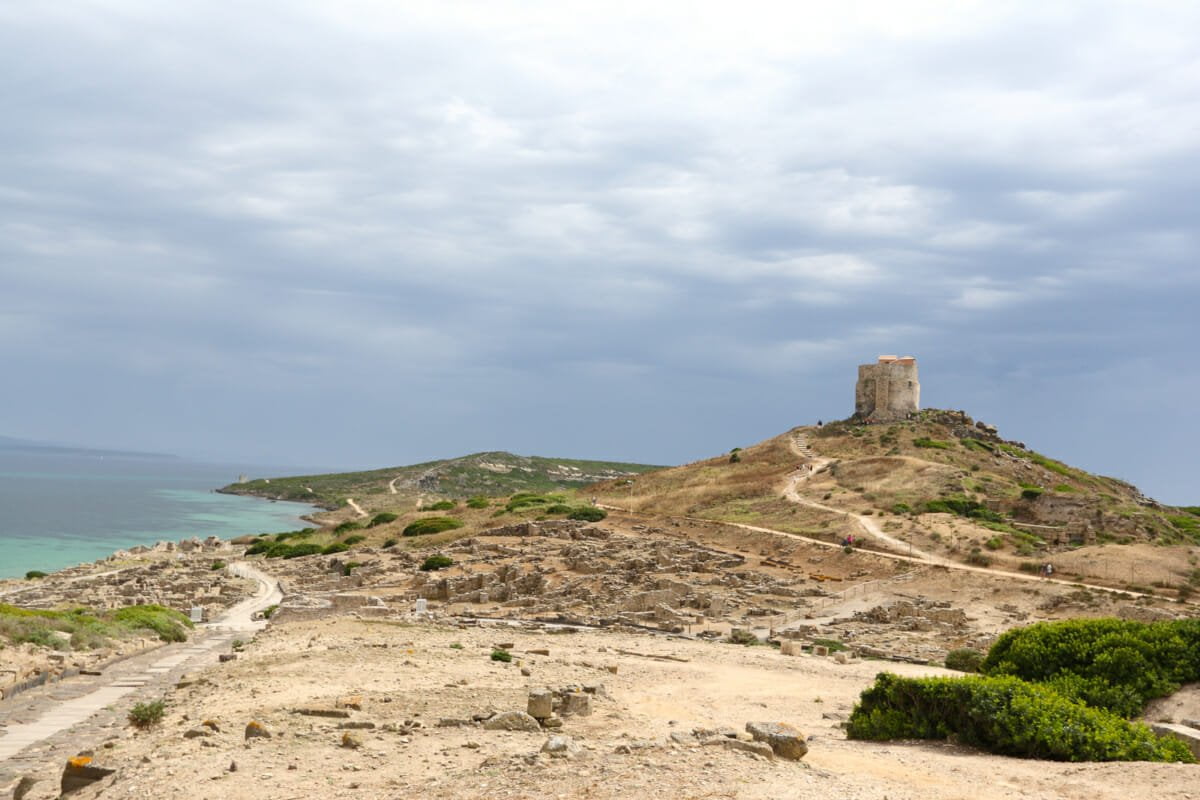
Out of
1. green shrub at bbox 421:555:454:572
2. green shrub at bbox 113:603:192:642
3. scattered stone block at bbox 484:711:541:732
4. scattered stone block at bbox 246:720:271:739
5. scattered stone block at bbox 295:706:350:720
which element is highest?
scattered stone block at bbox 484:711:541:732

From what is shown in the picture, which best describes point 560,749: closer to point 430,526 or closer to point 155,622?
point 155,622

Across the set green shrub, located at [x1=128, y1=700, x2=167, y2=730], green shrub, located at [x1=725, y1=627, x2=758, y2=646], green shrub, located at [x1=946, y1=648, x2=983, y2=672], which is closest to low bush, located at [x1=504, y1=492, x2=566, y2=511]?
green shrub, located at [x1=725, y1=627, x2=758, y2=646]

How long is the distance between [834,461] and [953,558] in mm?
28194

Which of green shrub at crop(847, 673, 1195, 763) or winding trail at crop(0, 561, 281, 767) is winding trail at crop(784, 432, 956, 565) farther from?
green shrub at crop(847, 673, 1195, 763)

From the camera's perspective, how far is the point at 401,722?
13.6 meters

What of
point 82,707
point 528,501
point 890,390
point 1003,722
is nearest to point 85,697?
point 82,707

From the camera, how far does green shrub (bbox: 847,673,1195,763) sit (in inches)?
467

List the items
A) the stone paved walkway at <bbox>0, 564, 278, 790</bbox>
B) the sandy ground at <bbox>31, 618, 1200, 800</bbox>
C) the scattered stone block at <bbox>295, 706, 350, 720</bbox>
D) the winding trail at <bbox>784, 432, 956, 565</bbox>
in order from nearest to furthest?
the sandy ground at <bbox>31, 618, 1200, 800</bbox> → the stone paved walkway at <bbox>0, 564, 278, 790</bbox> → the scattered stone block at <bbox>295, 706, 350, 720</bbox> → the winding trail at <bbox>784, 432, 956, 565</bbox>

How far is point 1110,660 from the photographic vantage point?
16031mm

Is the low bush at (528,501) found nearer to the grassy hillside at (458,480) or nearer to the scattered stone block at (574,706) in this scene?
the grassy hillside at (458,480)

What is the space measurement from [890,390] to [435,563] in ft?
182

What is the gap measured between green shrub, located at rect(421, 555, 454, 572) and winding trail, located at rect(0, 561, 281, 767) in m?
16.0

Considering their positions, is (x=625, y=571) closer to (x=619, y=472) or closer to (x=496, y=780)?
(x=496, y=780)

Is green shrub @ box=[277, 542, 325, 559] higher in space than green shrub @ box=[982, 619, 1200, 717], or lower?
lower
